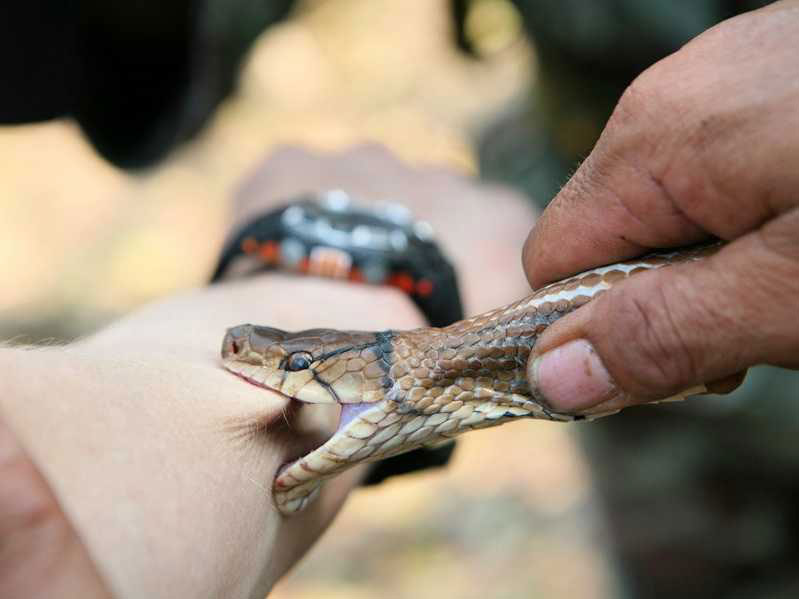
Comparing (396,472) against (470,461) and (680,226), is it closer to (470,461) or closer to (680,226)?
(470,461)

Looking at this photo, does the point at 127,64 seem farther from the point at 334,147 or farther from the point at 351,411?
the point at 351,411

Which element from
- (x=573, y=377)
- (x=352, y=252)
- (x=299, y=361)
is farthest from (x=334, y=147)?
(x=573, y=377)

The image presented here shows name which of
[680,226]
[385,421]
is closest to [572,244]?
[680,226]

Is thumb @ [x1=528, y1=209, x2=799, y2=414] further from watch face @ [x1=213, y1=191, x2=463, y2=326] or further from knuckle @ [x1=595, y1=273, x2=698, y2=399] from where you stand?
watch face @ [x1=213, y1=191, x2=463, y2=326]

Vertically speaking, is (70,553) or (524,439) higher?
(70,553)

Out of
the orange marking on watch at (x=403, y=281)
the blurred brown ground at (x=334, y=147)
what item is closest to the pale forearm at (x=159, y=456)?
the orange marking on watch at (x=403, y=281)

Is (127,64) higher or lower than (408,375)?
higher

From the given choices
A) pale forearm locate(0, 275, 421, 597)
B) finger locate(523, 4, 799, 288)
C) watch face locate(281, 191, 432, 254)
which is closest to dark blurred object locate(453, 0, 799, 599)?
watch face locate(281, 191, 432, 254)
